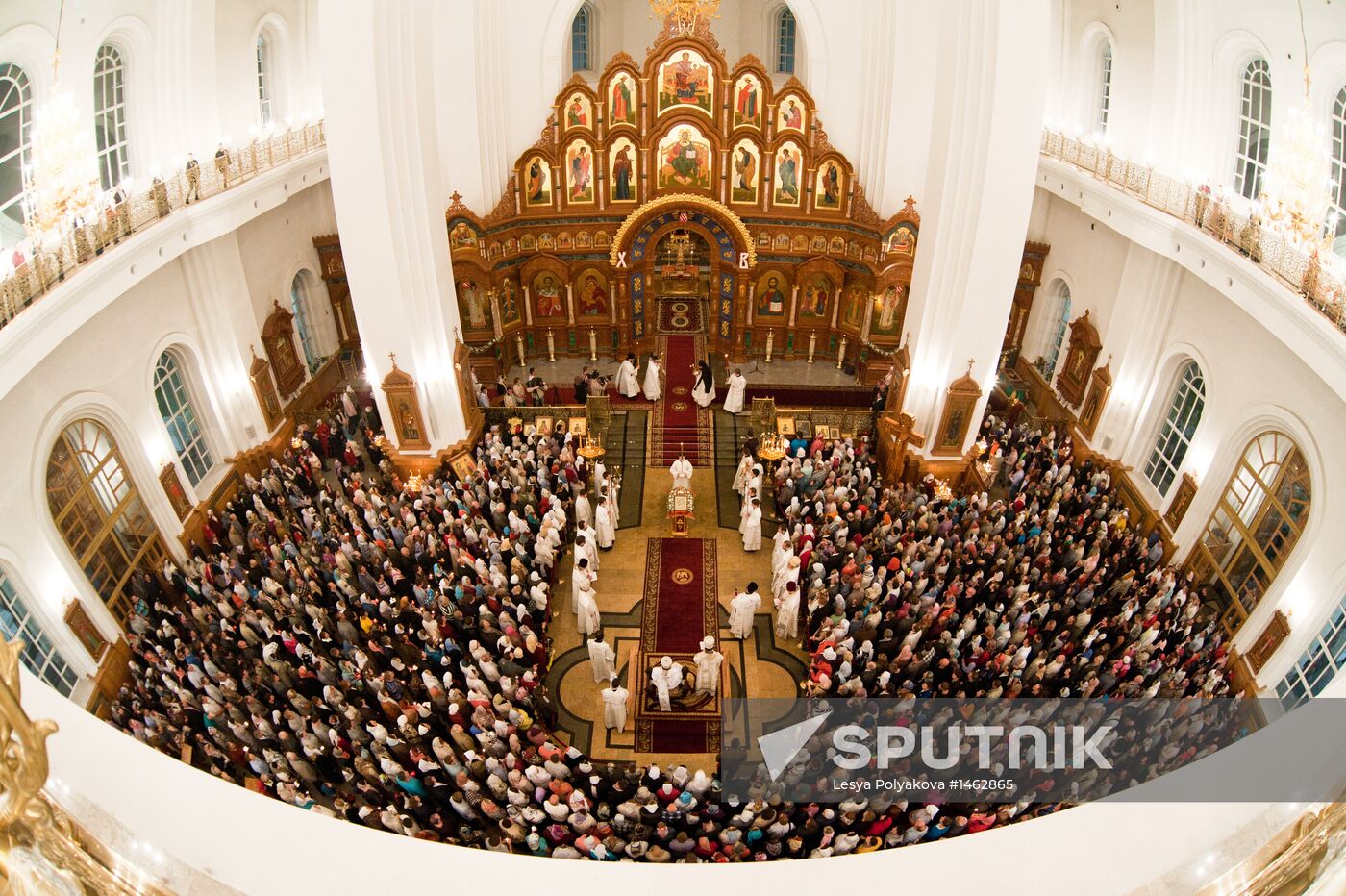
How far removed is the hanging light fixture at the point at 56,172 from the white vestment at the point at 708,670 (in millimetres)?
9612

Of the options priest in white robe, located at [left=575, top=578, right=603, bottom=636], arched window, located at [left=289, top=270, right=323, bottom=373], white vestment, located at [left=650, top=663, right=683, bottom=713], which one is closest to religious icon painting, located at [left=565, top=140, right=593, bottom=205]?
arched window, located at [left=289, top=270, right=323, bottom=373]

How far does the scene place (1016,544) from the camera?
12.0 metres

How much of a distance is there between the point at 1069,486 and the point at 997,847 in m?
10.9

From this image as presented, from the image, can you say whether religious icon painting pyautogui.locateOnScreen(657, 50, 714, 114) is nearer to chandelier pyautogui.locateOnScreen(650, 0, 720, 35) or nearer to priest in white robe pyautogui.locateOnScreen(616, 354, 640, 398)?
chandelier pyautogui.locateOnScreen(650, 0, 720, 35)

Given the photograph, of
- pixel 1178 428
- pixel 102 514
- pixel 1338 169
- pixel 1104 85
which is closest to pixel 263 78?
pixel 102 514

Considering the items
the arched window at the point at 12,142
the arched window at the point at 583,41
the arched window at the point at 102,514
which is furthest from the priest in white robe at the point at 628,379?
the arched window at the point at 12,142

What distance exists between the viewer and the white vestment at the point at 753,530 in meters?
13.0

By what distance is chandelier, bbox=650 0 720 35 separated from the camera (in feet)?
56.4

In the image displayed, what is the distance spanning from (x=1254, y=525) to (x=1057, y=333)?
7.46m

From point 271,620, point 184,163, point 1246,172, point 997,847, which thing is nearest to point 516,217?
point 184,163

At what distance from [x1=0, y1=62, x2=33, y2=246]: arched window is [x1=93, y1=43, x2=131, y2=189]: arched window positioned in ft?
4.59

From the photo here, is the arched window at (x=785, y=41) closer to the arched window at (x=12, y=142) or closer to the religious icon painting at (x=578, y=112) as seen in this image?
the religious icon painting at (x=578, y=112)

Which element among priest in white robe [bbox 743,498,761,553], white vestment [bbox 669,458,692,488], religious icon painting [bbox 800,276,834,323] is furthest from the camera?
religious icon painting [bbox 800,276,834,323]

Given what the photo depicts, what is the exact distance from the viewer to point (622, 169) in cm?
1834
